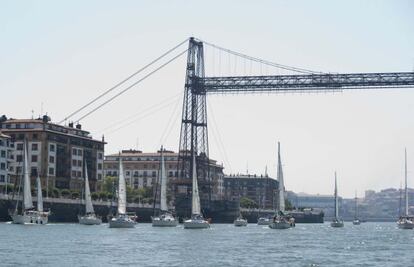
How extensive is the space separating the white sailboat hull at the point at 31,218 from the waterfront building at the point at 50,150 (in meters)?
30.9

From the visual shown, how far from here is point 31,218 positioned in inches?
4658

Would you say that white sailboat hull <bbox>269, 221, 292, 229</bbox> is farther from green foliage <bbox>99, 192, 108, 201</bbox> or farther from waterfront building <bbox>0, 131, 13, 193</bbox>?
waterfront building <bbox>0, 131, 13, 193</bbox>

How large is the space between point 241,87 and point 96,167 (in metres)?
43.6

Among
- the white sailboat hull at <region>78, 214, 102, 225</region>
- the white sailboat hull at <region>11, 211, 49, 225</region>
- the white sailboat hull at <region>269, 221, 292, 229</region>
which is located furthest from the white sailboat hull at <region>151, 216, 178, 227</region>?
the white sailboat hull at <region>11, 211, 49, 225</region>

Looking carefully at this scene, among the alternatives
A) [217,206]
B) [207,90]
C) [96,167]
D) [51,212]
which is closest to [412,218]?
[217,206]

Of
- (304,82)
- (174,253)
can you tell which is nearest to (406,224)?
(304,82)

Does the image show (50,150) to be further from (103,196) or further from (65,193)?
(65,193)

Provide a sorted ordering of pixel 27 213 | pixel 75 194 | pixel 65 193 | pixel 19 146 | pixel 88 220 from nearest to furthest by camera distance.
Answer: pixel 27 213 < pixel 88 220 < pixel 65 193 < pixel 75 194 < pixel 19 146

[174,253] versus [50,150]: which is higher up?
[50,150]

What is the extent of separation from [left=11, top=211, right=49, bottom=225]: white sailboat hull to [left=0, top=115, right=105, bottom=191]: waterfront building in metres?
30.9

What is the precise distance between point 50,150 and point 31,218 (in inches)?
1744

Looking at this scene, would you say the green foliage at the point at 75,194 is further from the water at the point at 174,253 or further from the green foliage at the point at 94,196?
the water at the point at 174,253

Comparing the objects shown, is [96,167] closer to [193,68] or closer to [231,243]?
[193,68]

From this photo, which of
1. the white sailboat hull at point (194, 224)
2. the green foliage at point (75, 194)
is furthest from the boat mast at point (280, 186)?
the green foliage at point (75, 194)
